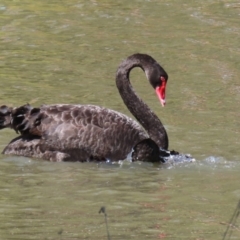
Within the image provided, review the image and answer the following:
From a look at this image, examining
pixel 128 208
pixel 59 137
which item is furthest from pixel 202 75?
pixel 128 208

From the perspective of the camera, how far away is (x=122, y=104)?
11.4 meters

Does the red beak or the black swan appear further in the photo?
the red beak

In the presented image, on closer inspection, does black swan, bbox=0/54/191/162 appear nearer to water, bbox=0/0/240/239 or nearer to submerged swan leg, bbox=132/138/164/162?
submerged swan leg, bbox=132/138/164/162

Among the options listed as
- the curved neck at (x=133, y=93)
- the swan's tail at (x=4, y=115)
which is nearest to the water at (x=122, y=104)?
the swan's tail at (x=4, y=115)

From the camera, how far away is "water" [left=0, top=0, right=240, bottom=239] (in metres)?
6.68

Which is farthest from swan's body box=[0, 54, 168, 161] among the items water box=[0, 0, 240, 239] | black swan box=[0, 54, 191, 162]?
water box=[0, 0, 240, 239]

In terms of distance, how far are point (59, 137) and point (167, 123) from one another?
6.16 feet

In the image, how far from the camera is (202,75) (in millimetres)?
12773

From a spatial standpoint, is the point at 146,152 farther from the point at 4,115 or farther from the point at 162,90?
the point at 4,115

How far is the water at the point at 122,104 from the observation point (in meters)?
6.68

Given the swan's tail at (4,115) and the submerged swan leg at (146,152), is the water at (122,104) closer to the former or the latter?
the submerged swan leg at (146,152)

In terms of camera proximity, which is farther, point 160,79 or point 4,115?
point 160,79

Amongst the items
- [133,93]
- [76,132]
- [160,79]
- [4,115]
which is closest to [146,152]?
[76,132]

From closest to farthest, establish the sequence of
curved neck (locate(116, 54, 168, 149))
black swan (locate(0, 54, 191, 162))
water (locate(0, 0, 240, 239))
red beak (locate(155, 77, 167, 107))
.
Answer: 1. water (locate(0, 0, 240, 239))
2. black swan (locate(0, 54, 191, 162))
3. red beak (locate(155, 77, 167, 107))
4. curved neck (locate(116, 54, 168, 149))
